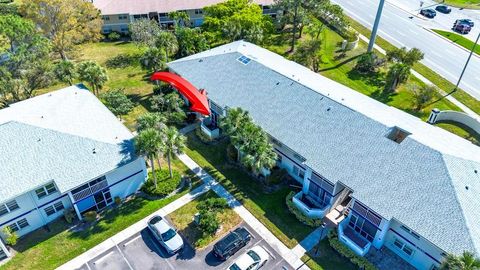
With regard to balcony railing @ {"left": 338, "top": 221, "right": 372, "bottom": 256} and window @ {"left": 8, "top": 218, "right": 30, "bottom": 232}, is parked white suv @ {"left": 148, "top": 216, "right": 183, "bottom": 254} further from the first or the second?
balcony railing @ {"left": 338, "top": 221, "right": 372, "bottom": 256}

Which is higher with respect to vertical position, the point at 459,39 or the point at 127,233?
the point at 459,39

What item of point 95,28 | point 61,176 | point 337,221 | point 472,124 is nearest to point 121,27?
point 95,28

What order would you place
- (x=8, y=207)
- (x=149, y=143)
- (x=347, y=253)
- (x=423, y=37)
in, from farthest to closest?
(x=423, y=37)
(x=149, y=143)
(x=347, y=253)
(x=8, y=207)

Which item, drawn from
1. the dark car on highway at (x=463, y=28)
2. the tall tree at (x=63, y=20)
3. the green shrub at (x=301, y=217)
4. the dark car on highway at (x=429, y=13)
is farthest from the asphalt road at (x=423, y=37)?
the tall tree at (x=63, y=20)

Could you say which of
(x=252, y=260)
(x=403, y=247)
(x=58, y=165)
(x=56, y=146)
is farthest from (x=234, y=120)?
(x=403, y=247)

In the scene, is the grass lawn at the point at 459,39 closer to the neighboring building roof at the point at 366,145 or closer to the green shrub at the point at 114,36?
the neighboring building roof at the point at 366,145

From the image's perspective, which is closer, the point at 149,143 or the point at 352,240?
the point at 352,240

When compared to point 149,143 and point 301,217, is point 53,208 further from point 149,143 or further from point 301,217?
point 301,217
